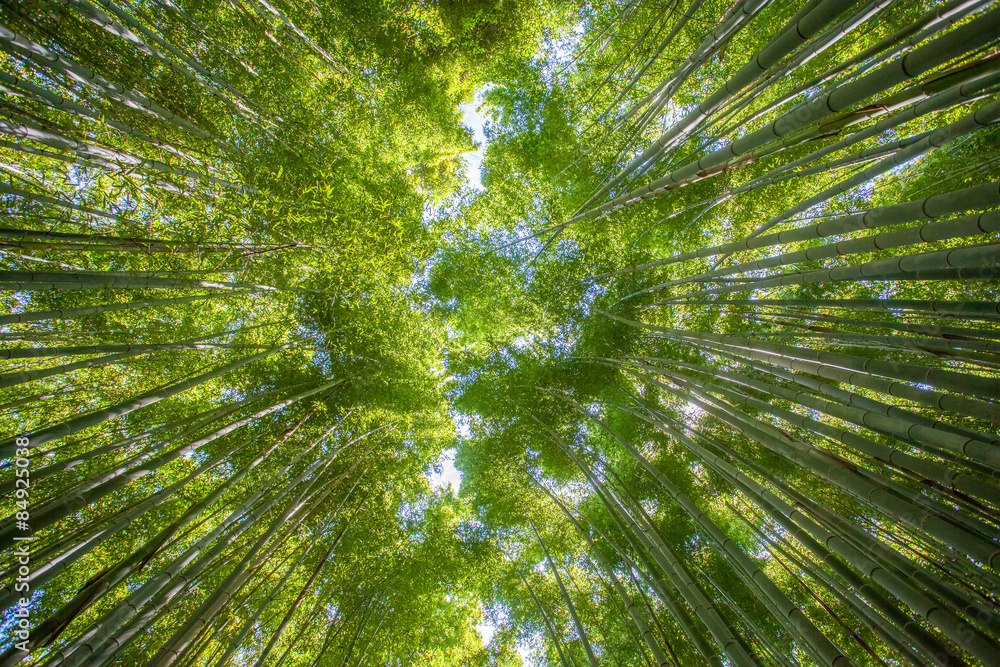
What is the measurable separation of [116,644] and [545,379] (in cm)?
504

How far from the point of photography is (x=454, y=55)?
590 cm

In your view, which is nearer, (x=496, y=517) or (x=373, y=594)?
(x=373, y=594)

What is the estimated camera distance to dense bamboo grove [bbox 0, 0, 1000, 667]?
2.37 metres

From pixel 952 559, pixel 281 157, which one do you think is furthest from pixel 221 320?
pixel 952 559

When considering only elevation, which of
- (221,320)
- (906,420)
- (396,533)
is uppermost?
(221,320)

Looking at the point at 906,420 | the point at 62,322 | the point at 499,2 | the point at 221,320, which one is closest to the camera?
the point at 906,420

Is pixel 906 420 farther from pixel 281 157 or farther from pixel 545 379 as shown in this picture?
pixel 281 157

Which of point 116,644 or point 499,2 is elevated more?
point 499,2

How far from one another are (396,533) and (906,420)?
609 centimetres

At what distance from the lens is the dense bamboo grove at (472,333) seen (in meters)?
2.37

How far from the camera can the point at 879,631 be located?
2279mm

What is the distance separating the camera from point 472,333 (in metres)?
6.61

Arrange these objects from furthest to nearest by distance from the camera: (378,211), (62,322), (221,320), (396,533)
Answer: (396,533)
(221,320)
(378,211)
(62,322)

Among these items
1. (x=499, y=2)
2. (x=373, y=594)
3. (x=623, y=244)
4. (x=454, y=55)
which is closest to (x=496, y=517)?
(x=373, y=594)
